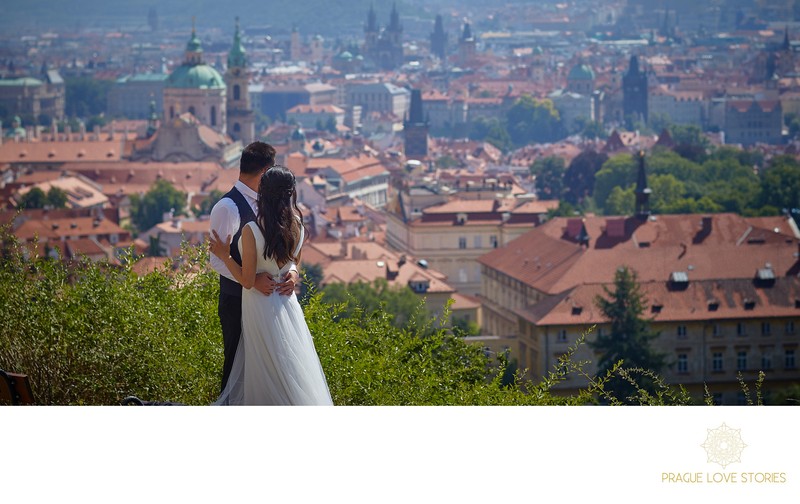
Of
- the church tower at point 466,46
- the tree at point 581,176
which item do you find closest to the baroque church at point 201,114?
the tree at point 581,176

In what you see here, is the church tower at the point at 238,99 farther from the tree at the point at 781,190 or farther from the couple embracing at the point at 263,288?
the couple embracing at the point at 263,288

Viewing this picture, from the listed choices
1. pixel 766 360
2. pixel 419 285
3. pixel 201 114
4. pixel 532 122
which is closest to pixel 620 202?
pixel 419 285

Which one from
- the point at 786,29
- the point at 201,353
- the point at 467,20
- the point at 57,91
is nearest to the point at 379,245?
the point at 201,353

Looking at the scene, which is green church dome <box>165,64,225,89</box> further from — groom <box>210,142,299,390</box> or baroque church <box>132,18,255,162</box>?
groom <box>210,142,299,390</box>

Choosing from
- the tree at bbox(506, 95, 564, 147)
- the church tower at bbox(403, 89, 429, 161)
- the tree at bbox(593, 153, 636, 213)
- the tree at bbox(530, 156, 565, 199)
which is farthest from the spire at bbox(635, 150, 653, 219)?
the tree at bbox(506, 95, 564, 147)

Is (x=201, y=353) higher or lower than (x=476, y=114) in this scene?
higher

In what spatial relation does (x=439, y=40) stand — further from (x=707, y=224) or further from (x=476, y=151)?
(x=707, y=224)
